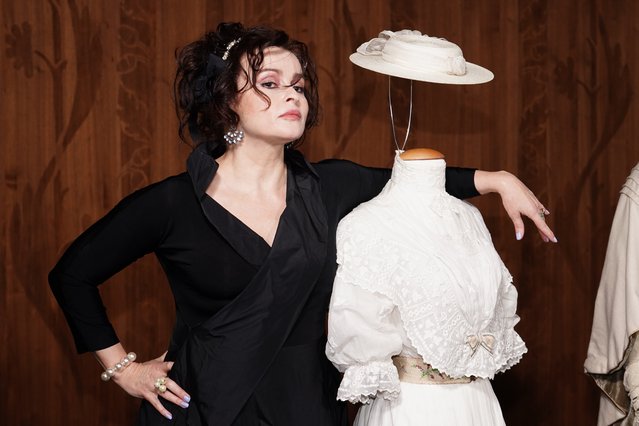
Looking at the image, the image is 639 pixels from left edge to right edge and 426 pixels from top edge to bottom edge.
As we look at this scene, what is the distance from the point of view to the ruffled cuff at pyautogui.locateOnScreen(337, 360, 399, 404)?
1.84m

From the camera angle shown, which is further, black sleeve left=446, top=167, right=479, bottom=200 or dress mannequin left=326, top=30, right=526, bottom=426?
black sleeve left=446, top=167, right=479, bottom=200

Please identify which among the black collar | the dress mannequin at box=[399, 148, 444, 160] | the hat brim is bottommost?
the black collar

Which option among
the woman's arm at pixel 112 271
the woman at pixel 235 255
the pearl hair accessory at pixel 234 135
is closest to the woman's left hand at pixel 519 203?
the woman at pixel 235 255

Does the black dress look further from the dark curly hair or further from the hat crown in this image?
the hat crown

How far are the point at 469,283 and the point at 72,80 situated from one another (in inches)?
68.8

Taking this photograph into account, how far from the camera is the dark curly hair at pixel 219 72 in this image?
2053 millimetres

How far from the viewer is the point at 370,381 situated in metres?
1.84

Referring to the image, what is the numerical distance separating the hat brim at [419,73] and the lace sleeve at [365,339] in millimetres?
502

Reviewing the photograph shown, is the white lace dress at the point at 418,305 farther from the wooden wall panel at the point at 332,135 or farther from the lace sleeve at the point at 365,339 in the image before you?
the wooden wall panel at the point at 332,135

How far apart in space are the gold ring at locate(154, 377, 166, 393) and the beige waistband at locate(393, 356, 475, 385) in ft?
1.72

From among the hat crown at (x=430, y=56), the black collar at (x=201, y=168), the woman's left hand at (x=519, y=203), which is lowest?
the woman's left hand at (x=519, y=203)

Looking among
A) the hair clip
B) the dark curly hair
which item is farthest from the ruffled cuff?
A: the hair clip

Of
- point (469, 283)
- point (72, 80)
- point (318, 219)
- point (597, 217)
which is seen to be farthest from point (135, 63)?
point (597, 217)

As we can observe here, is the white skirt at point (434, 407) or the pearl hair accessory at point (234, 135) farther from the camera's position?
the pearl hair accessory at point (234, 135)
